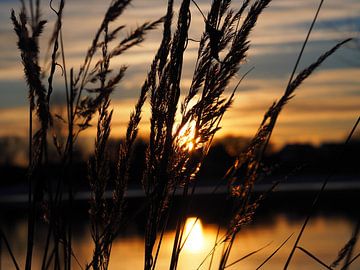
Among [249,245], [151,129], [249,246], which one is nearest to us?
[151,129]

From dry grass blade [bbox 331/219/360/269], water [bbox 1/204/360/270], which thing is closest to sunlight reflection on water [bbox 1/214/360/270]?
water [bbox 1/204/360/270]

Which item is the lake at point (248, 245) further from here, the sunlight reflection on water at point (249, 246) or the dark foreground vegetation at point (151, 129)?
the dark foreground vegetation at point (151, 129)

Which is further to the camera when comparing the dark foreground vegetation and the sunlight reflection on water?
the sunlight reflection on water

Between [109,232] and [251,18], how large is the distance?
0.79 metres

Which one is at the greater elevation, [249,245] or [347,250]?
[347,250]

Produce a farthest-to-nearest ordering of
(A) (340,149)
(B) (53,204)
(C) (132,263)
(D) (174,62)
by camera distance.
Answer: (C) (132,263) → (A) (340,149) → (B) (53,204) → (D) (174,62)

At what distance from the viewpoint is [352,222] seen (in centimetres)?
1888

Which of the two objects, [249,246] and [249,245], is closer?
[249,246]

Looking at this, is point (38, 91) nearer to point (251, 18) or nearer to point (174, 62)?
point (174, 62)

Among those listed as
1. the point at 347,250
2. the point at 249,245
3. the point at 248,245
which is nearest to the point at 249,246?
the point at 249,245

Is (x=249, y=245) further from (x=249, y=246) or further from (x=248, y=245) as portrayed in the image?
(x=249, y=246)

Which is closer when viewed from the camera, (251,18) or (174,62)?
(174,62)

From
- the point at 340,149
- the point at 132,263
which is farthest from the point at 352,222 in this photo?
the point at 340,149

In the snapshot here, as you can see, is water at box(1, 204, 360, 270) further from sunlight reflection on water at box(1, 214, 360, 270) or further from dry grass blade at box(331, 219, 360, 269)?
dry grass blade at box(331, 219, 360, 269)
